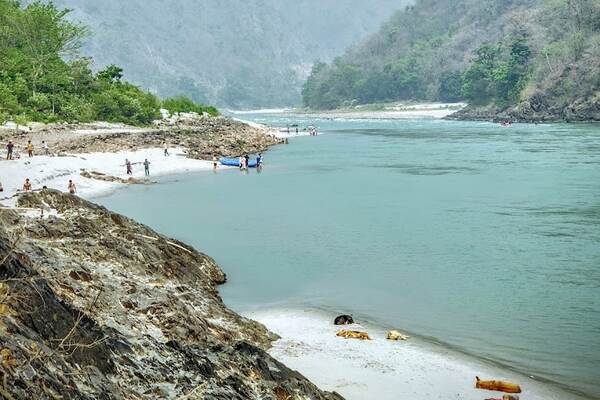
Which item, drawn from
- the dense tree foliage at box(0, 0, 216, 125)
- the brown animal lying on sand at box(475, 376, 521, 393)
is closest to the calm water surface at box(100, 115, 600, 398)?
the brown animal lying on sand at box(475, 376, 521, 393)

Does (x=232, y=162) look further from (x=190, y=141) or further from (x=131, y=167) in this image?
(x=131, y=167)

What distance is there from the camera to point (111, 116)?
9544 cm

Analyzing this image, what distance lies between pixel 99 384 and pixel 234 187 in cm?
4786

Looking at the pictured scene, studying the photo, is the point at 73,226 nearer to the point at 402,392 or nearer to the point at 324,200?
the point at 402,392

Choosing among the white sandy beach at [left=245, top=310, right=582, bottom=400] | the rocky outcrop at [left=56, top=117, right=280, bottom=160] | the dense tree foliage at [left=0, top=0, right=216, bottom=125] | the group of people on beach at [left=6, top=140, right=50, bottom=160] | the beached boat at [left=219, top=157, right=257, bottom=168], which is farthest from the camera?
the dense tree foliage at [left=0, top=0, right=216, bottom=125]

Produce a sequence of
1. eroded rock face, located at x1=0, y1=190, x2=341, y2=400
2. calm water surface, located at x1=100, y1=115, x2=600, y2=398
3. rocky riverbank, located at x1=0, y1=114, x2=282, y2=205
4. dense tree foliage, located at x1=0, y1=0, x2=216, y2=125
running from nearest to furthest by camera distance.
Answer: eroded rock face, located at x1=0, y1=190, x2=341, y2=400
calm water surface, located at x1=100, y1=115, x2=600, y2=398
rocky riverbank, located at x1=0, y1=114, x2=282, y2=205
dense tree foliage, located at x1=0, y1=0, x2=216, y2=125

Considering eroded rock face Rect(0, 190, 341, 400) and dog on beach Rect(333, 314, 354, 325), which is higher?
eroded rock face Rect(0, 190, 341, 400)

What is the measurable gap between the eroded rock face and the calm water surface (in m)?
4.28

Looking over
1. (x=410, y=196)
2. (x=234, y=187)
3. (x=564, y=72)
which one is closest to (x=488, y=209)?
(x=410, y=196)

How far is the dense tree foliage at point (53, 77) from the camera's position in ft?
277

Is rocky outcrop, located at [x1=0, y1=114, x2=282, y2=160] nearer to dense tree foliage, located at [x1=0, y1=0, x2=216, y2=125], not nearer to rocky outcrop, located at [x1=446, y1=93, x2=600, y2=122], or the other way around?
dense tree foliage, located at [x1=0, y1=0, x2=216, y2=125]

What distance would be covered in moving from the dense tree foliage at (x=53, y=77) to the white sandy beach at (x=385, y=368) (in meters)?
69.2

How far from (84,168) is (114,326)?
44.8 m

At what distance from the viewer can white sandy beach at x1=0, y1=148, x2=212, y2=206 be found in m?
46.9
